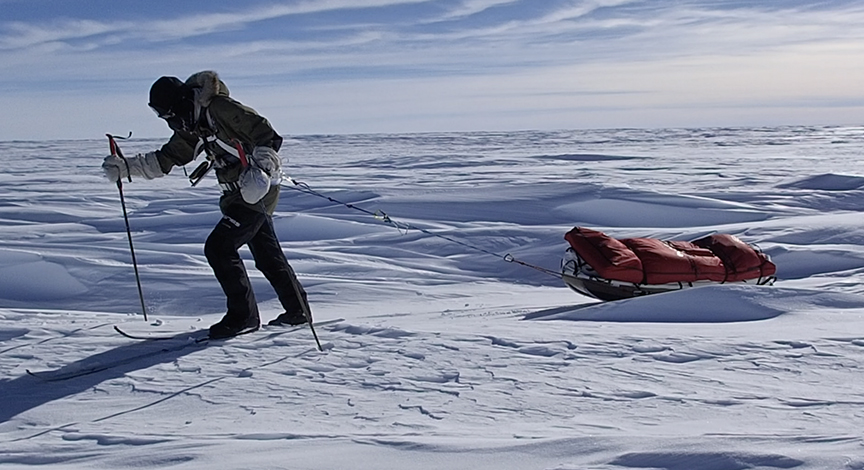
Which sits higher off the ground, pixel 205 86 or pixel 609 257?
pixel 205 86

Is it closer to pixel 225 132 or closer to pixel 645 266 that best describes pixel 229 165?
pixel 225 132

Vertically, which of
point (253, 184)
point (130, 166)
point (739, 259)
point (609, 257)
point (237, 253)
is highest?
point (130, 166)

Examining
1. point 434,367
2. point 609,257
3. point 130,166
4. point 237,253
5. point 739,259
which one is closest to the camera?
point 434,367

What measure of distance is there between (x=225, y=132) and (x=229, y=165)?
15cm

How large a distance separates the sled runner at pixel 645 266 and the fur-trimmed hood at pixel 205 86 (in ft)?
7.15

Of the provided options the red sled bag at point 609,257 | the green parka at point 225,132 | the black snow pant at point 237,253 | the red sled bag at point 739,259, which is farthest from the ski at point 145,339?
the red sled bag at point 739,259

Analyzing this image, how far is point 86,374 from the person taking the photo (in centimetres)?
300

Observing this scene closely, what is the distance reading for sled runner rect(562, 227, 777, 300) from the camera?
454cm

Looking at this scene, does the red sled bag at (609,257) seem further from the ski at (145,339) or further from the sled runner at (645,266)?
the ski at (145,339)

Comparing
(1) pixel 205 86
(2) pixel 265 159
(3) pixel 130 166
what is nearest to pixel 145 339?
(3) pixel 130 166

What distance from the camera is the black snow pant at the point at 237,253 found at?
11.7 ft

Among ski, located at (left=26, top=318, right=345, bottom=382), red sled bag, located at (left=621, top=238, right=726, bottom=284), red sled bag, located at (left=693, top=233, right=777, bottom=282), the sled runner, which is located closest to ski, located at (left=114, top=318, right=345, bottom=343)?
A: ski, located at (left=26, top=318, right=345, bottom=382)

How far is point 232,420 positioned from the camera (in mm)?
2471

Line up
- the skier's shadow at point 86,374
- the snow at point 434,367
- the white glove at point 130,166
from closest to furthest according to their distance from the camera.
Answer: the snow at point 434,367 < the skier's shadow at point 86,374 < the white glove at point 130,166
